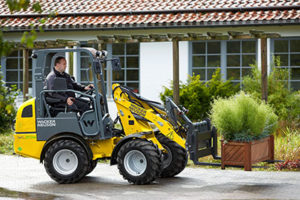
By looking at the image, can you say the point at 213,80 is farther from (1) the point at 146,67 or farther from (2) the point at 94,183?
(2) the point at 94,183

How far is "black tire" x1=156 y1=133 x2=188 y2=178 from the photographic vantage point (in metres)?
9.73

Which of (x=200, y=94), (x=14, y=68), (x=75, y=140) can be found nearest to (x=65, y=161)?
(x=75, y=140)

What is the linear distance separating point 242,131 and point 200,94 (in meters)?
6.80

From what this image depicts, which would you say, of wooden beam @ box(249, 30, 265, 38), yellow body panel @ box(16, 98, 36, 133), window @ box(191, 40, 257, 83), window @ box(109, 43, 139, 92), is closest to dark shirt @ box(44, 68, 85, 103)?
yellow body panel @ box(16, 98, 36, 133)

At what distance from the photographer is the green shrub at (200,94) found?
52.2 ft

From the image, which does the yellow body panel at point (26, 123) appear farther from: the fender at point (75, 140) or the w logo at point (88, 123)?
the w logo at point (88, 123)

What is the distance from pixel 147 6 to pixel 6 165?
29.6 ft

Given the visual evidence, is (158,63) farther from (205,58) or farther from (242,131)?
(242,131)

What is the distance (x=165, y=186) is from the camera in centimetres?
909

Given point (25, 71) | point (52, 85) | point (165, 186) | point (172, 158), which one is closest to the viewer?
point (165, 186)

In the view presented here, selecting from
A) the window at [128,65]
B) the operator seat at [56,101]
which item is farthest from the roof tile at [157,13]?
the operator seat at [56,101]

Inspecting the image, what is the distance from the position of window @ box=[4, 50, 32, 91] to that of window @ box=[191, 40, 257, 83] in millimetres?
5443

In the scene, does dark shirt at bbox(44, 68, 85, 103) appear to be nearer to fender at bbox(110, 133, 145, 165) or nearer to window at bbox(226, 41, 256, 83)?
fender at bbox(110, 133, 145, 165)

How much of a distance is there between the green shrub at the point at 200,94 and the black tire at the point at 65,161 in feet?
21.9
